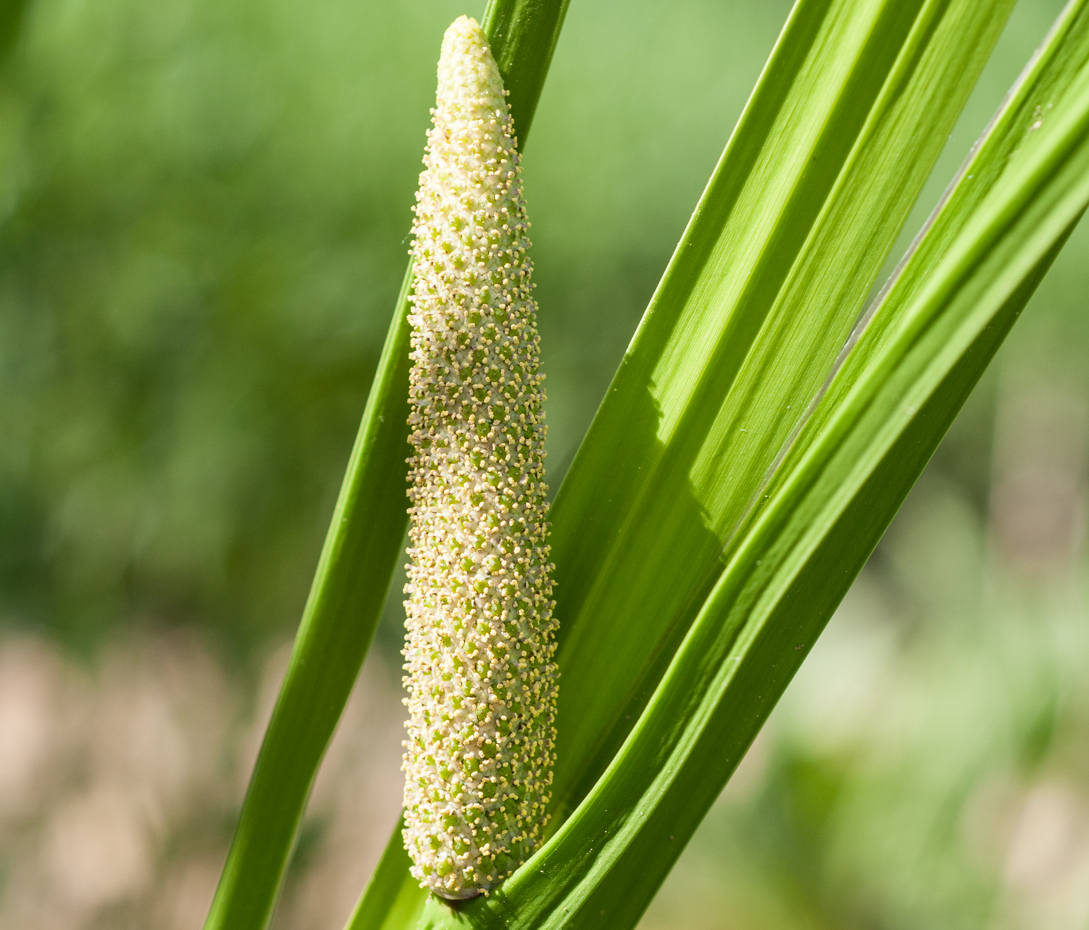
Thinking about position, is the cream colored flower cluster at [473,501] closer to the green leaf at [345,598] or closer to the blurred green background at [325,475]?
the green leaf at [345,598]

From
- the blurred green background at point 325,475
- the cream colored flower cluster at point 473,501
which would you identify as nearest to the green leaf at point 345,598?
the cream colored flower cluster at point 473,501

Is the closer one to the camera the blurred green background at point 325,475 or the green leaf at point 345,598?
the green leaf at point 345,598

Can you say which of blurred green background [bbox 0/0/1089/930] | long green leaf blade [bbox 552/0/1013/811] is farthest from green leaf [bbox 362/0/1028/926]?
blurred green background [bbox 0/0/1089/930]

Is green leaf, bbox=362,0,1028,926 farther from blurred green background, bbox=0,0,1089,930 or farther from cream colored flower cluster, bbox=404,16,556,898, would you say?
blurred green background, bbox=0,0,1089,930

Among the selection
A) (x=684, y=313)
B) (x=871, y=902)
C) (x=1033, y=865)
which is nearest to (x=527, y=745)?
(x=684, y=313)

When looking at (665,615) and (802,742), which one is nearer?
(665,615)

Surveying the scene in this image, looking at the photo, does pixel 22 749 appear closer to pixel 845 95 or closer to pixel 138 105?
pixel 138 105
